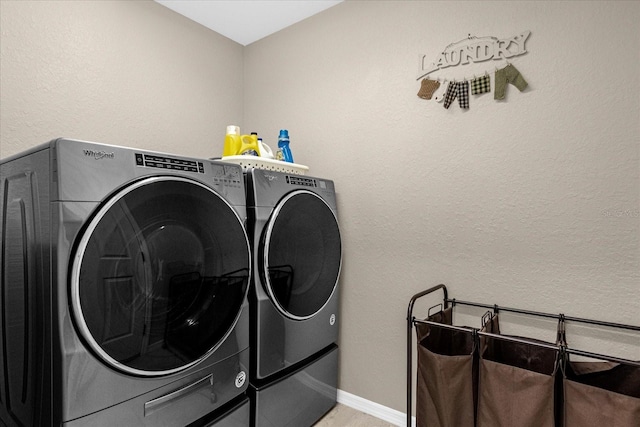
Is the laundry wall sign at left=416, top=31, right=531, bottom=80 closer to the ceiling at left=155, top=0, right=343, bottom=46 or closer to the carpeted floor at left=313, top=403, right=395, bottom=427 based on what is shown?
the ceiling at left=155, top=0, right=343, bottom=46

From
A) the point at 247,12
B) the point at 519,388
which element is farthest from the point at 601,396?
the point at 247,12

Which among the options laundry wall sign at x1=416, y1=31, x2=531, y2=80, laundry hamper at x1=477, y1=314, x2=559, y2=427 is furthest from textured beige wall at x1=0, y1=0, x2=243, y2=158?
laundry hamper at x1=477, y1=314, x2=559, y2=427

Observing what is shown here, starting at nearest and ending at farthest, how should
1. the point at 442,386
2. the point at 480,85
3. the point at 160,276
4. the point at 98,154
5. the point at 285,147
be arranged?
the point at 98,154
the point at 160,276
the point at 442,386
the point at 480,85
the point at 285,147

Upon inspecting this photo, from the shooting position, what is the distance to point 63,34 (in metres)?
1.79

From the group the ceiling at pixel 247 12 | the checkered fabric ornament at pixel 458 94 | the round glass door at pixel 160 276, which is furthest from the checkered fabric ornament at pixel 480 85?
the round glass door at pixel 160 276

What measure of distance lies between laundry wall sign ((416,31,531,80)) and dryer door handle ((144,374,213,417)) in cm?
178

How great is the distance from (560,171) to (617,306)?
59 centimetres

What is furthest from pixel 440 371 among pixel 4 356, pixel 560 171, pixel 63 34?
A: pixel 63 34

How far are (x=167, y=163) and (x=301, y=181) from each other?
0.74 m

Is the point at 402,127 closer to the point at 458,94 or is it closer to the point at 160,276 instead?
the point at 458,94

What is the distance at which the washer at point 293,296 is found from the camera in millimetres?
1584

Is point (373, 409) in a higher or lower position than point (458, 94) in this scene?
lower

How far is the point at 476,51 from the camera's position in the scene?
1733mm

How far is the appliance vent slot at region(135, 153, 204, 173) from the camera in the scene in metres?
1.18
